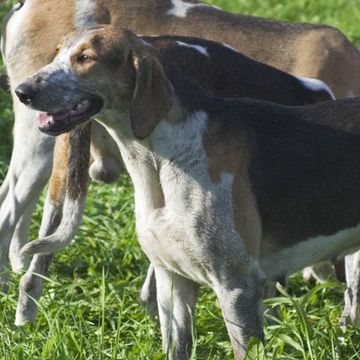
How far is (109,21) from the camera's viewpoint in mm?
7223

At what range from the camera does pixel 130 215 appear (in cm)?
835

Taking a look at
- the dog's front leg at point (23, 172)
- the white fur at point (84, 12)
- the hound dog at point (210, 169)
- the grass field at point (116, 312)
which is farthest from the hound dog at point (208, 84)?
the hound dog at point (210, 169)

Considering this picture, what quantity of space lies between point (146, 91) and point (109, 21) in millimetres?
2254

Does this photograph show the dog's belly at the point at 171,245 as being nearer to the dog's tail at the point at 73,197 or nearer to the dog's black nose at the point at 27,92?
the dog's tail at the point at 73,197

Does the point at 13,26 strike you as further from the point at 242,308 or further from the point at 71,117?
the point at 242,308

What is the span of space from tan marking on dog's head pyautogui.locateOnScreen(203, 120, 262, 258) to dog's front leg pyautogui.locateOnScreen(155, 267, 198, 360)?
1.49 ft

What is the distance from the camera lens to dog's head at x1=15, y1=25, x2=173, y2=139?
5.04m

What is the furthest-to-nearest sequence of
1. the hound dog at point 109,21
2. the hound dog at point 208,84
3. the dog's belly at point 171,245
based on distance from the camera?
the hound dog at point 109,21 < the hound dog at point 208,84 < the dog's belly at point 171,245

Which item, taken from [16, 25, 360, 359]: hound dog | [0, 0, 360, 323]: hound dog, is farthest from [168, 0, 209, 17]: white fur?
[16, 25, 360, 359]: hound dog

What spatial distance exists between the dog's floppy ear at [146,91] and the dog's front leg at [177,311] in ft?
2.66

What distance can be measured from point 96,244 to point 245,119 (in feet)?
8.63

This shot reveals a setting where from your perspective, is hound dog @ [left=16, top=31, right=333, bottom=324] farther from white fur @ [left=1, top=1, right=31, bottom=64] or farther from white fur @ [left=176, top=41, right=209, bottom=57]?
white fur @ [left=1, top=1, right=31, bottom=64]

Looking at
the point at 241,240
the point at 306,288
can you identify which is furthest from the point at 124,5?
the point at 241,240

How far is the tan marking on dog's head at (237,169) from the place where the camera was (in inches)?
208
